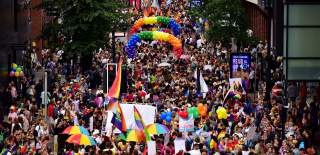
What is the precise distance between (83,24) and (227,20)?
8.12 metres

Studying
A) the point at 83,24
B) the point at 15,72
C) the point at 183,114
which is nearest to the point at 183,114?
the point at 183,114

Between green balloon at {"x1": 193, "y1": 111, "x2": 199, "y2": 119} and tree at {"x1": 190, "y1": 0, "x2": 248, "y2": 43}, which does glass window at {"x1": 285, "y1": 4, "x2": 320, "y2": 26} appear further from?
tree at {"x1": 190, "y1": 0, "x2": 248, "y2": 43}

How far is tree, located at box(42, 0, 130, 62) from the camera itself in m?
59.5

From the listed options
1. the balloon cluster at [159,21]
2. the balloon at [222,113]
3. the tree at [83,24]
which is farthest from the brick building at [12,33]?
the balloon at [222,113]

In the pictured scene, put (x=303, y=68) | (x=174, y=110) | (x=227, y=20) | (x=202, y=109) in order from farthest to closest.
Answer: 1. (x=227, y=20)
2. (x=174, y=110)
3. (x=202, y=109)
4. (x=303, y=68)

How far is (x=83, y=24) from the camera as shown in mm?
59812

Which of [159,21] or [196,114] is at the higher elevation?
[159,21]

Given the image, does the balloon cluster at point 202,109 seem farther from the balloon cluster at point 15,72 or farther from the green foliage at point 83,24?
the green foliage at point 83,24

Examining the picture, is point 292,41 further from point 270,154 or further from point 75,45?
point 75,45

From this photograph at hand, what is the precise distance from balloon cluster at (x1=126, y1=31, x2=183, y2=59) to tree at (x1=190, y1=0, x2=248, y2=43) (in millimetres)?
4236

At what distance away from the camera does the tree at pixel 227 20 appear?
2311 inches

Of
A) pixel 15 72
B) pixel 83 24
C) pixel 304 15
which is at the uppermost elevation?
pixel 304 15

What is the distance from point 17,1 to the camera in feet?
179

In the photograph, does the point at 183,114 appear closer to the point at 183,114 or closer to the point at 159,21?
the point at 183,114
